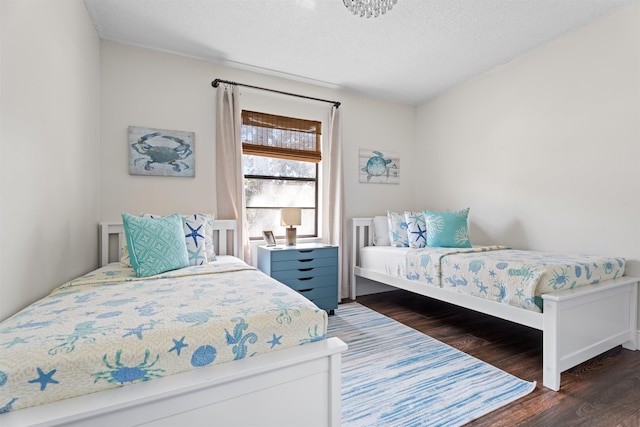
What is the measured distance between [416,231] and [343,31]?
2.05 m

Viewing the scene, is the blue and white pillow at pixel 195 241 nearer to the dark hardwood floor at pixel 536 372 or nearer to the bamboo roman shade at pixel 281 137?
the bamboo roman shade at pixel 281 137

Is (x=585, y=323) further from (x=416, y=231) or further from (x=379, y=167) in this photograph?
(x=379, y=167)

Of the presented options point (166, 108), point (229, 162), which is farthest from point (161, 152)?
point (229, 162)

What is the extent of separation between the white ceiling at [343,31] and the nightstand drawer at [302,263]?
6.58 feet

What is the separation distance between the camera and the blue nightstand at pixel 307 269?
2.85m

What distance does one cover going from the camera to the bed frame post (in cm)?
363

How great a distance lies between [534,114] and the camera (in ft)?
9.50

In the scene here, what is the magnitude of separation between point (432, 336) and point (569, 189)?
5.80 ft

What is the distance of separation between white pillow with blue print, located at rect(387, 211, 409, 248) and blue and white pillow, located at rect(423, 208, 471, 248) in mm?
298

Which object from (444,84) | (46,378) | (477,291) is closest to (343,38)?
(444,84)

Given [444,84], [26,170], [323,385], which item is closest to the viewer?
[323,385]

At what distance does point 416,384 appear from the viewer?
5.90 feet

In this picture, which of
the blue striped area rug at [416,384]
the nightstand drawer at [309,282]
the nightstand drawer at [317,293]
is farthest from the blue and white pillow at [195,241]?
the blue striped area rug at [416,384]

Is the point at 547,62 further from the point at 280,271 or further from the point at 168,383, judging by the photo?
the point at 168,383
